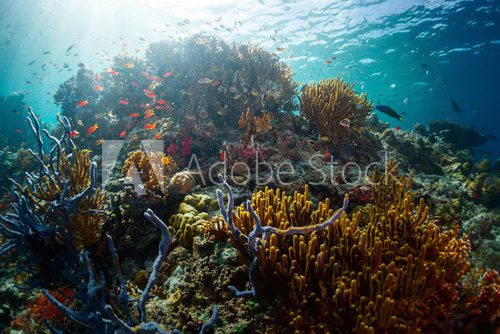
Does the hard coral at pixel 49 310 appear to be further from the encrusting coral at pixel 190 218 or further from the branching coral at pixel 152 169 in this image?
the branching coral at pixel 152 169

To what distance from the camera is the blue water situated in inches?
754

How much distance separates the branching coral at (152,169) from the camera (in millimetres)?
5199

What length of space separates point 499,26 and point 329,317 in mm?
27968

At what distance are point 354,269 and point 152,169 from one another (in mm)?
4243

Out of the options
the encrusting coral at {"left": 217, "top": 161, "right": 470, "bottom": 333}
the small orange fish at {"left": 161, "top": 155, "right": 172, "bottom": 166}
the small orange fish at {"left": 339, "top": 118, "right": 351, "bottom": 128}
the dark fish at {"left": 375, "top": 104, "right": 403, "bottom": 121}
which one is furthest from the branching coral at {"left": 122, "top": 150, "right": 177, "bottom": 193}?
the dark fish at {"left": 375, "top": 104, "right": 403, "bottom": 121}

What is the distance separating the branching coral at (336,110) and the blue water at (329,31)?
4426 millimetres

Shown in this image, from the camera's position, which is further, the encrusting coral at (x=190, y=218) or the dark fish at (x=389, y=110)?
the dark fish at (x=389, y=110)

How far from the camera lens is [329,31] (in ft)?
75.9

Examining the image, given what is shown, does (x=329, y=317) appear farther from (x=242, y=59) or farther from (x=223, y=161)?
(x=242, y=59)

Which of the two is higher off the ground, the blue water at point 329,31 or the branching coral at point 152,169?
the blue water at point 329,31

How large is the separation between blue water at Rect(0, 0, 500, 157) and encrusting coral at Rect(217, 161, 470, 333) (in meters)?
9.46

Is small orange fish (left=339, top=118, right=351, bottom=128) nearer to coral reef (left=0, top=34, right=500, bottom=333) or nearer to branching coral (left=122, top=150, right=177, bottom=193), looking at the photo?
coral reef (left=0, top=34, right=500, bottom=333)

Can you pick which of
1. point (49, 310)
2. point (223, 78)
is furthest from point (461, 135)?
point (49, 310)

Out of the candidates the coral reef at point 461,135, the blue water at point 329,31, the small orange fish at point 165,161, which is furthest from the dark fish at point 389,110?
the coral reef at point 461,135
